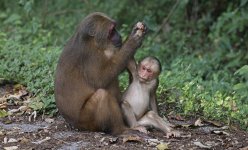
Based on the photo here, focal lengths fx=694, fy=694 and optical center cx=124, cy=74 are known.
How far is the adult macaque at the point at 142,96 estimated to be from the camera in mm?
7172

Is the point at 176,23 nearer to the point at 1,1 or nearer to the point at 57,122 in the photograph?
the point at 1,1

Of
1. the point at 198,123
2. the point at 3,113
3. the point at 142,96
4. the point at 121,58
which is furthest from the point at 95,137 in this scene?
the point at 3,113

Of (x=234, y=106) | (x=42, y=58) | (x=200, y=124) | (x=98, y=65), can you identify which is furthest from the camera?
(x=42, y=58)

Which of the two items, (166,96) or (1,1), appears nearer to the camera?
(166,96)

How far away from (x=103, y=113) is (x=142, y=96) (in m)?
0.61

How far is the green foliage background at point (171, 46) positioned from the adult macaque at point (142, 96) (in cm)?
82

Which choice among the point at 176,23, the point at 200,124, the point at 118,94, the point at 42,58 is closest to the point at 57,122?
the point at 118,94

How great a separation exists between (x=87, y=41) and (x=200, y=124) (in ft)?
5.26

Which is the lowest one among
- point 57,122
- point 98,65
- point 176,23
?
point 57,122

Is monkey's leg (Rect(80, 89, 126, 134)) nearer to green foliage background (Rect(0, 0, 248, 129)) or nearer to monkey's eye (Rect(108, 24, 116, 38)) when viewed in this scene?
monkey's eye (Rect(108, 24, 116, 38))

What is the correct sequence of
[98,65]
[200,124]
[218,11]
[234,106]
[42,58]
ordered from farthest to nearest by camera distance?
[218,11] < [42,58] < [234,106] < [200,124] < [98,65]

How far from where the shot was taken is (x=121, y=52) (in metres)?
7.00

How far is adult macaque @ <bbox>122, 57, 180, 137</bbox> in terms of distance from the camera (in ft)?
23.5

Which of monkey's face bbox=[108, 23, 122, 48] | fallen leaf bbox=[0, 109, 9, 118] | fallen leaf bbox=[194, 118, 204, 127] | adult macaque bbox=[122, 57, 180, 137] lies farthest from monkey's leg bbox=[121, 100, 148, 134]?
fallen leaf bbox=[0, 109, 9, 118]
